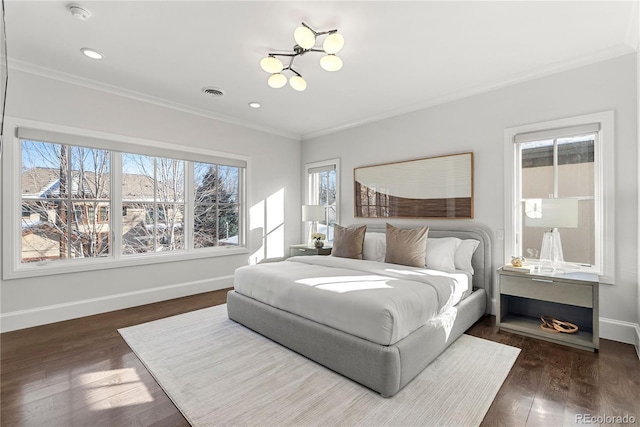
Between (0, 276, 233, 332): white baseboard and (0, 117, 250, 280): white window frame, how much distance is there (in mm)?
373

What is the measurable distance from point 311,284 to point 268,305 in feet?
1.83

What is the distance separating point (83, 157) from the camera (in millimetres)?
3514

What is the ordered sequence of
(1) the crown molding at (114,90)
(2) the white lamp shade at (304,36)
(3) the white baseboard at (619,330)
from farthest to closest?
1. (1) the crown molding at (114,90)
2. (3) the white baseboard at (619,330)
3. (2) the white lamp shade at (304,36)

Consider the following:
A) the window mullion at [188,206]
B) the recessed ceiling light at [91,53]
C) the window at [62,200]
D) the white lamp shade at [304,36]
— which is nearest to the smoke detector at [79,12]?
the recessed ceiling light at [91,53]

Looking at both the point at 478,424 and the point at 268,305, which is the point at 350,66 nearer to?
the point at 268,305

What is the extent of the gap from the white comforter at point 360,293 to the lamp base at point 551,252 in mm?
709

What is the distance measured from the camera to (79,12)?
220 cm

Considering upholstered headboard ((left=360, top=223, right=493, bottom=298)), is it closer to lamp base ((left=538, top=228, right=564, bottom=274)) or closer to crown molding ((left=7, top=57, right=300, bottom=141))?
lamp base ((left=538, top=228, right=564, bottom=274))

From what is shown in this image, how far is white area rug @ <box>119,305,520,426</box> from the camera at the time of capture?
1.75 metres

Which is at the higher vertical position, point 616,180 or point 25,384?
point 616,180

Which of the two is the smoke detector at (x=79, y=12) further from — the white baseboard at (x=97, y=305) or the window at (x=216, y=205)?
the white baseboard at (x=97, y=305)

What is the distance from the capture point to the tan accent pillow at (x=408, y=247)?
339 centimetres

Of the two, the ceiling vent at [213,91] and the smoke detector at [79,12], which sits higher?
the ceiling vent at [213,91]

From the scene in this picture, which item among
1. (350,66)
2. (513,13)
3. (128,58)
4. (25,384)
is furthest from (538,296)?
(128,58)
